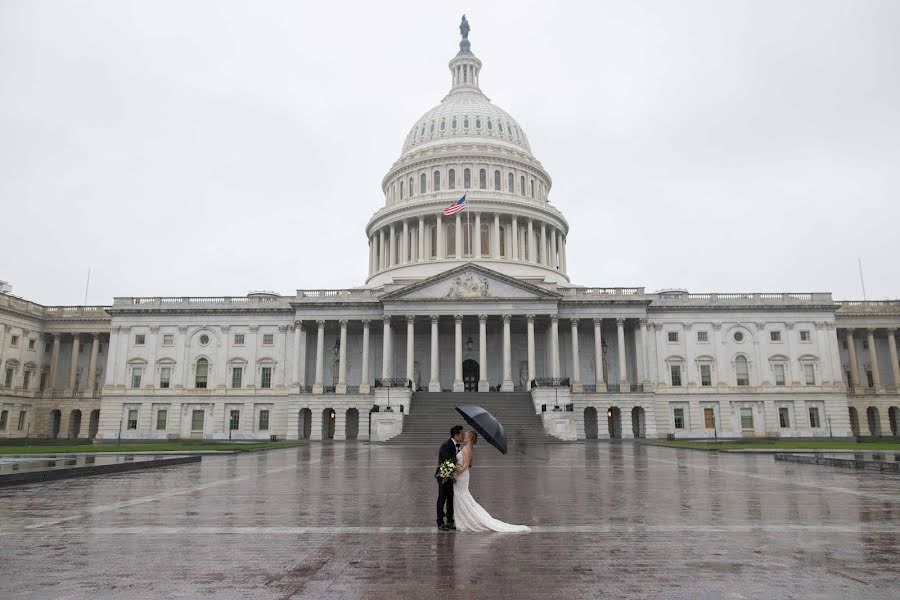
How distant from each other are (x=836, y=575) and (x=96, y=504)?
1487 cm

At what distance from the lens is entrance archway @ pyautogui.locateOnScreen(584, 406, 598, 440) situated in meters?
68.3

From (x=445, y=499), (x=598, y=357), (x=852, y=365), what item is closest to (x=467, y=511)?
(x=445, y=499)

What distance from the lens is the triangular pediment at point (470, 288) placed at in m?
66.9

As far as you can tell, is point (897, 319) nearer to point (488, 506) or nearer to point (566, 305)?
point (566, 305)

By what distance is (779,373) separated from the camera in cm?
7094

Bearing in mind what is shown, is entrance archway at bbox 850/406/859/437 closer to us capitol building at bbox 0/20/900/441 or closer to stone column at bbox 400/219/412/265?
us capitol building at bbox 0/20/900/441

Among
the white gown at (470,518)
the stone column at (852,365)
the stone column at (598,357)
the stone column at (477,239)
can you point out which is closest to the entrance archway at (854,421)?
the stone column at (852,365)

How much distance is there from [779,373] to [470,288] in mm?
34594

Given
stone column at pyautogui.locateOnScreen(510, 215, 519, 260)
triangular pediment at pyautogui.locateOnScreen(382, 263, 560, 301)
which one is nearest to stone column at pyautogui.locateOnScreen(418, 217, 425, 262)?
stone column at pyautogui.locateOnScreen(510, 215, 519, 260)

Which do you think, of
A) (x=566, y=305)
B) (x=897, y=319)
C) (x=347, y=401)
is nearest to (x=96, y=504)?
(x=347, y=401)

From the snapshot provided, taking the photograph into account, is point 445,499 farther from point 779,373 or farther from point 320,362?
point 779,373

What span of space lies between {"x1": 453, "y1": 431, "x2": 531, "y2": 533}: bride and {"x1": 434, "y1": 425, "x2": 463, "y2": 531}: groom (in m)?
0.13

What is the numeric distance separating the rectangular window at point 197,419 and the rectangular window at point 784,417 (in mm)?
61618

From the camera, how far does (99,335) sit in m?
79.4
